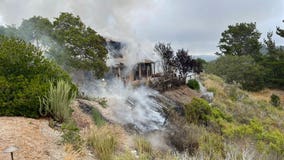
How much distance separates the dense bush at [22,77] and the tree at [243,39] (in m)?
36.9

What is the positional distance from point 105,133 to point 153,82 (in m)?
11.9

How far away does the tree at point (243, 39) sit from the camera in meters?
42.0

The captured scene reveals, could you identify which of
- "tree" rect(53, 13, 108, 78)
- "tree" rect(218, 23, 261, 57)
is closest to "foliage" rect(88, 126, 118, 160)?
"tree" rect(53, 13, 108, 78)

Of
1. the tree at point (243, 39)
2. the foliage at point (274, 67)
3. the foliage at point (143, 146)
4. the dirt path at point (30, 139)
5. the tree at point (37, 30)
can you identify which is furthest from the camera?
the tree at point (243, 39)

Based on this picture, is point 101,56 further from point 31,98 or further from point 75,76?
point 31,98

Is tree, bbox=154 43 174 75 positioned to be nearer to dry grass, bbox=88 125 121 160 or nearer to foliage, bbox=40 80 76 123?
foliage, bbox=40 80 76 123

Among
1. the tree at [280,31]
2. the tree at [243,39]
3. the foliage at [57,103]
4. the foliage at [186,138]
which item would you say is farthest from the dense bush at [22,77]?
the tree at [243,39]

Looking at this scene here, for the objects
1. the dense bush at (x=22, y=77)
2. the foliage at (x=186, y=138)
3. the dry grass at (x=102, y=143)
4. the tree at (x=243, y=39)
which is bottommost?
the foliage at (x=186, y=138)

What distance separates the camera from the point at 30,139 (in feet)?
19.6

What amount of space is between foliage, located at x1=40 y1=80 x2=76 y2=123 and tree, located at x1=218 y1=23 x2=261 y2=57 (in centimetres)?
3761

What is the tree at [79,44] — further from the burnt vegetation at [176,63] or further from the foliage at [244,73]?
the foliage at [244,73]

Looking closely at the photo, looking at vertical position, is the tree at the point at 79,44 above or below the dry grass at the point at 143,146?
above

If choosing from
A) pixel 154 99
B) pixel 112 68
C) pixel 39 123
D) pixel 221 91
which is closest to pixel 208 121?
pixel 154 99

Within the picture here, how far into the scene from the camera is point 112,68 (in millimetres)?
20188
